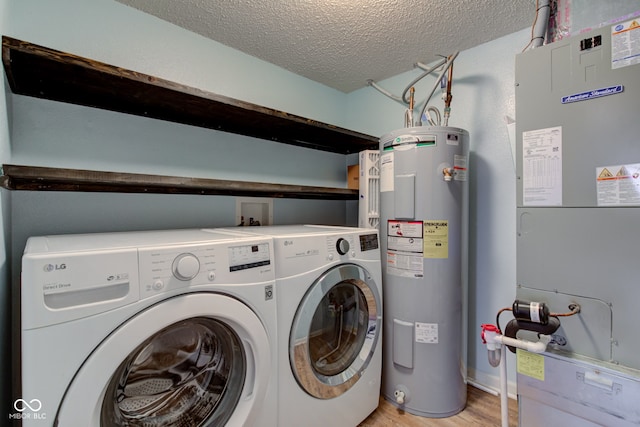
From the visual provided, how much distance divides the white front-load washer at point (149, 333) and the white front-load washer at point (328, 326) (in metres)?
0.08

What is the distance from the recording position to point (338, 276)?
1.30 m

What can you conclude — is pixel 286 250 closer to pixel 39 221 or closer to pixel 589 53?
pixel 39 221

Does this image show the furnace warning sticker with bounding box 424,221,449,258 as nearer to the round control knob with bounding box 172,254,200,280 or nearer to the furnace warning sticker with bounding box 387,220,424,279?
the furnace warning sticker with bounding box 387,220,424,279

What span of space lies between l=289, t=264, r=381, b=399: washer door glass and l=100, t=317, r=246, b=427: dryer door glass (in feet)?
0.80

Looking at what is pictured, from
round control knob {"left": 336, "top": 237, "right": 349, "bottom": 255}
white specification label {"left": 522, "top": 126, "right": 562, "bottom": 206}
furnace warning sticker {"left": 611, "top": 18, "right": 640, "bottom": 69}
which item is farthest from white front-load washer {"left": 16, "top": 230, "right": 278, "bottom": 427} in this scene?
furnace warning sticker {"left": 611, "top": 18, "right": 640, "bottom": 69}

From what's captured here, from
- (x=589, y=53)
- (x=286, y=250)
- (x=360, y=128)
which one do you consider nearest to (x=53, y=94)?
(x=286, y=250)

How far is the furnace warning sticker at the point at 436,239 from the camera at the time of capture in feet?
4.93

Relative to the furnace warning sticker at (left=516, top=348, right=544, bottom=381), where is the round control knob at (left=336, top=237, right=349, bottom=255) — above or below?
above

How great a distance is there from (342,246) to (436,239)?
531 mm

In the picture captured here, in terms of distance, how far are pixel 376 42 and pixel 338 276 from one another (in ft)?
4.58

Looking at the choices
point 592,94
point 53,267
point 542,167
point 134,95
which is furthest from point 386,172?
point 53,267

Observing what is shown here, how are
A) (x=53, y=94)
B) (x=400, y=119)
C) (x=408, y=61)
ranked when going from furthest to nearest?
(x=400, y=119) → (x=408, y=61) → (x=53, y=94)

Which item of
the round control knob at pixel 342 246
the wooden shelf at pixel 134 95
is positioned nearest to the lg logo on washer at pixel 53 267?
the wooden shelf at pixel 134 95

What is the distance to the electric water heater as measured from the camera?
1504 mm
